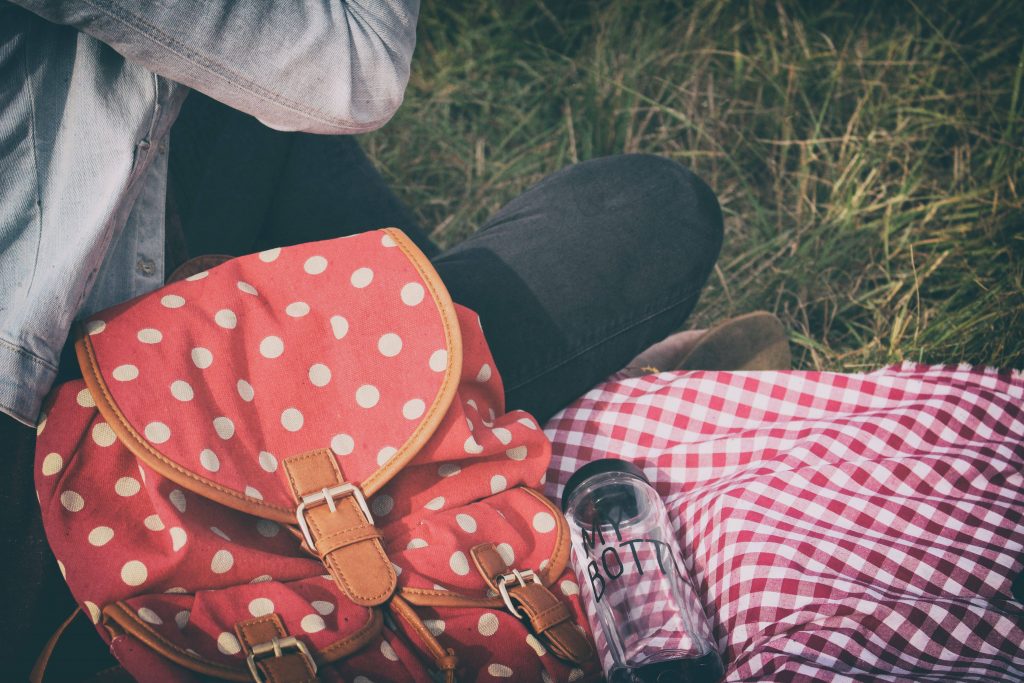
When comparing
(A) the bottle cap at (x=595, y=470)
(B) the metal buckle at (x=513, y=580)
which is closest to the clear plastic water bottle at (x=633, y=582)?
(A) the bottle cap at (x=595, y=470)

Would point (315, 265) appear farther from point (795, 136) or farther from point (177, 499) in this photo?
point (795, 136)

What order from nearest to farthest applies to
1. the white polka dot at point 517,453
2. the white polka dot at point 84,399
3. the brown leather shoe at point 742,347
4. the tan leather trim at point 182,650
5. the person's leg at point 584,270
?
the tan leather trim at point 182,650
the white polka dot at point 84,399
the white polka dot at point 517,453
the person's leg at point 584,270
the brown leather shoe at point 742,347

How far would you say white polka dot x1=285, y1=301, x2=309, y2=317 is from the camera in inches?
32.5

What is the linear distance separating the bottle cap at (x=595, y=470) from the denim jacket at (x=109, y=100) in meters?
0.53

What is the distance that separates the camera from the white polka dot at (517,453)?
885 mm

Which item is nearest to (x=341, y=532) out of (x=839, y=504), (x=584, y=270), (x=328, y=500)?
(x=328, y=500)

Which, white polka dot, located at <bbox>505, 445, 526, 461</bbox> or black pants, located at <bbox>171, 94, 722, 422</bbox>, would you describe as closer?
white polka dot, located at <bbox>505, 445, 526, 461</bbox>

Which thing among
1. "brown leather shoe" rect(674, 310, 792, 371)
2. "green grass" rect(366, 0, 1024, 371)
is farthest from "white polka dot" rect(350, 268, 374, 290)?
"green grass" rect(366, 0, 1024, 371)

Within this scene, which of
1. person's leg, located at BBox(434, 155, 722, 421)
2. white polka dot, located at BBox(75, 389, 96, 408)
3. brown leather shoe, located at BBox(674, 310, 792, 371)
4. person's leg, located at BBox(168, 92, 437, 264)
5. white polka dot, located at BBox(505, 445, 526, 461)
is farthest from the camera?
brown leather shoe, located at BBox(674, 310, 792, 371)

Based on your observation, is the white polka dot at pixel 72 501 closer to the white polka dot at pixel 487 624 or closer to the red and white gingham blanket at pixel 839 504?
the white polka dot at pixel 487 624

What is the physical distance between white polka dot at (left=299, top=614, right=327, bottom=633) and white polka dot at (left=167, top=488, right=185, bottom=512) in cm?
17

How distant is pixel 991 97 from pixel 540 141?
1.08 metres

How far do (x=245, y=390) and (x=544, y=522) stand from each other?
374 millimetres

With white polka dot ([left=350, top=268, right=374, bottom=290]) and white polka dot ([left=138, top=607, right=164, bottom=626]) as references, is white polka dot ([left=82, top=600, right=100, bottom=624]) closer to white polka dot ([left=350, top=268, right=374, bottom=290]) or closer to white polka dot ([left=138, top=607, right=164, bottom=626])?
white polka dot ([left=138, top=607, right=164, bottom=626])
